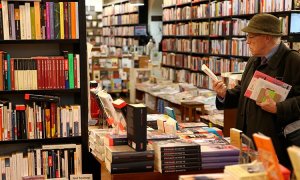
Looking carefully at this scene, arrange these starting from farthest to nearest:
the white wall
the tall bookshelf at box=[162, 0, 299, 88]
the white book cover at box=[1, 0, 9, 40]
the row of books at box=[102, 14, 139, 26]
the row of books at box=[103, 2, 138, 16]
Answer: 1. the row of books at box=[103, 2, 138, 16]
2. the row of books at box=[102, 14, 139, 26]
3. the white wall
4. the tall bookshelf at box=[162, 0, 299, 88]
5. the white book cover at box=[1, 0, 9, 40]

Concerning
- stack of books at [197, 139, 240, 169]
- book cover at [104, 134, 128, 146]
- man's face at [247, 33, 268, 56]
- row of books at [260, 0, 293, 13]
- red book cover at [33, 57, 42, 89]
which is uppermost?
row of books at [260, 0, 293, 13]

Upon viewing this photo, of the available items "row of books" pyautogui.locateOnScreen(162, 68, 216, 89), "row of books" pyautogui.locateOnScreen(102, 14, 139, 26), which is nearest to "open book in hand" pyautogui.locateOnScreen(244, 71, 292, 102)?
"row of books" pyautogui.locateOnScreen(162, 68, 216, 89)

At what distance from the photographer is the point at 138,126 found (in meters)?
2.54

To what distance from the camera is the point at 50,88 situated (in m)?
3.74

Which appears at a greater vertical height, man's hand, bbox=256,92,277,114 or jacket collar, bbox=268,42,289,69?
jacket collar, bbox=268,42,289,69

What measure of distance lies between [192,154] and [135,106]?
0.43 metres

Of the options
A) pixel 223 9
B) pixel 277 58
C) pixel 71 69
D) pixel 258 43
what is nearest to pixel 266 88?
pixel 277 58

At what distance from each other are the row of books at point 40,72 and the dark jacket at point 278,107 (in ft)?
4.85

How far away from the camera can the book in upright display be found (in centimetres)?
252

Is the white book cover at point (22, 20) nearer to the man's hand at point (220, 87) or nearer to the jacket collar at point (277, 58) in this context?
the man's hand at point (220, 87)

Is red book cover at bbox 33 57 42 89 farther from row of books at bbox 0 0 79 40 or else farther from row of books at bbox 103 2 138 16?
row of books at bbox 103 2 138 16

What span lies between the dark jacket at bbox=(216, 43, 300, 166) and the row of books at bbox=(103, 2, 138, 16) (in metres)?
11.1

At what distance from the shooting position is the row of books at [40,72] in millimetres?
3643

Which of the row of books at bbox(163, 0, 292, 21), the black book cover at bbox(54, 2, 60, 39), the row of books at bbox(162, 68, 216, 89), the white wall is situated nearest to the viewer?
the black book cover at bbox(54, 2, 60, 39)
